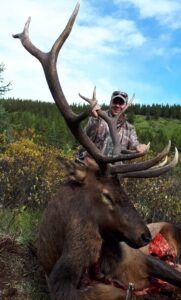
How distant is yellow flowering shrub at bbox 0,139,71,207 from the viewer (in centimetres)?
945

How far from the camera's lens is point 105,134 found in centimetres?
700

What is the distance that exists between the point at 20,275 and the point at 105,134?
1.92 m

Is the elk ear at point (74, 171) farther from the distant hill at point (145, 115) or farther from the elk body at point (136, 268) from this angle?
the distant hill at point (145, 115)

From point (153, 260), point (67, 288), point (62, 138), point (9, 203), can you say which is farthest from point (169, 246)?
point (62, 138)

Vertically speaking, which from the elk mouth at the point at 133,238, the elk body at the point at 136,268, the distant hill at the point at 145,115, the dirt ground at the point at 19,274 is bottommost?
the dirt ground at the point at 19,274

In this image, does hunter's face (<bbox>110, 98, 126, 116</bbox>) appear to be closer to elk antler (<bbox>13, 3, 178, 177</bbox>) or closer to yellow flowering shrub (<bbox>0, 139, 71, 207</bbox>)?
elk antler (<bbox>13, 3, 178, 177</bbox>)

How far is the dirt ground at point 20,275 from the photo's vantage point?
5.81m

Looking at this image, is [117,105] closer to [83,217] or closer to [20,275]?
[83,217]

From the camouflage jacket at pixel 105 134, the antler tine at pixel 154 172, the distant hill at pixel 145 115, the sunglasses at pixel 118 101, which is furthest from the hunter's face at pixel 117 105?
the distant hill at pixel 145 115

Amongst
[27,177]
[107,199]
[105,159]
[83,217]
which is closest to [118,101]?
[105,159]

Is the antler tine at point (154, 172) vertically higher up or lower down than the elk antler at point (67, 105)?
lower down

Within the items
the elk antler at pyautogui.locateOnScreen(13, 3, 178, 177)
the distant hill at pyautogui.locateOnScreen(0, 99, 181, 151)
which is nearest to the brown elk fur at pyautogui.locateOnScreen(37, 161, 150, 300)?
the elk antler at pyautogui.locateOnScreen(13, 3, 178, 177)

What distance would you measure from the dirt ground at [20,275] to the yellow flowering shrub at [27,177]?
255 centimetres

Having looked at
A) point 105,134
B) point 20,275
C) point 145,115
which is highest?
point 145,115
